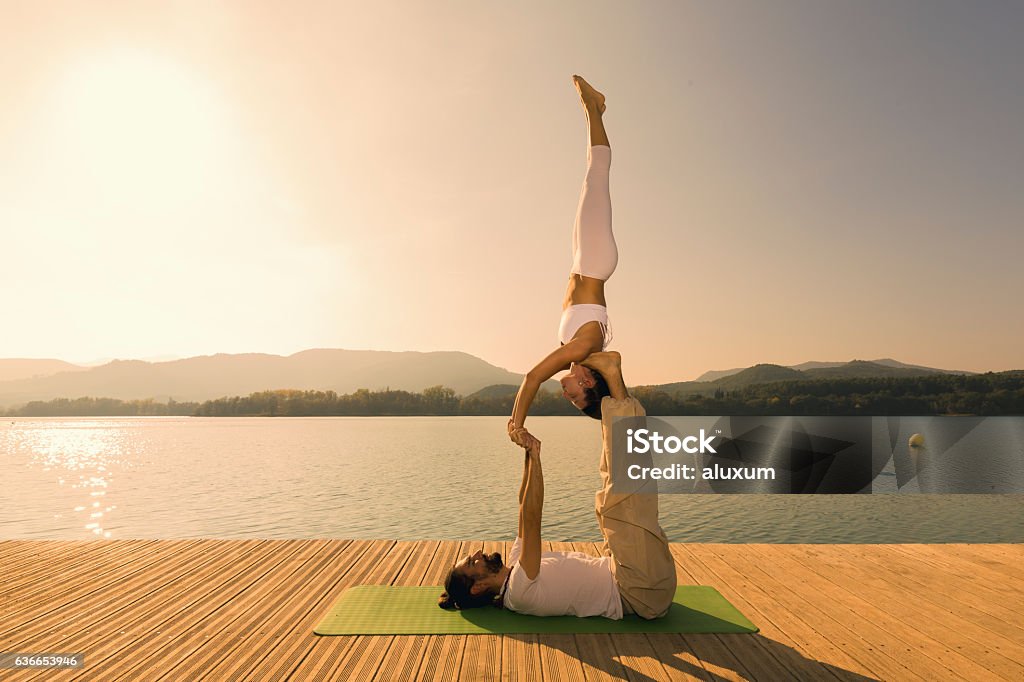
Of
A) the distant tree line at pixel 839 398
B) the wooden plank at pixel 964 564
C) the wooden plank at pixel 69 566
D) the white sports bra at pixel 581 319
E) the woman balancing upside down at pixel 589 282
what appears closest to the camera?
the woman balancing upside down at pixel 589 282

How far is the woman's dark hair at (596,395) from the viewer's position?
3.19m

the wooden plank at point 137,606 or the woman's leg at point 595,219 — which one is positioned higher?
the woman's leg at point 595,219

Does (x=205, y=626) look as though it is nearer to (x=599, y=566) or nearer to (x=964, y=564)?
(x=599, y=566)

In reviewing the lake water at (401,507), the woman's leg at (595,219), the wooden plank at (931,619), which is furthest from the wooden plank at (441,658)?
the lake water at (401,507)

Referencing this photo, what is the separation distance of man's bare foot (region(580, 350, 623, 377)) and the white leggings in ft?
2.59

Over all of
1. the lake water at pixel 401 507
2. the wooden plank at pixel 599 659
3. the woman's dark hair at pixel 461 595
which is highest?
the woman's dark hair at pixel 461 595

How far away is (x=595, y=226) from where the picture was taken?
12.7ft

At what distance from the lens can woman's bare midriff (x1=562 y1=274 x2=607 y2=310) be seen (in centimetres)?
379

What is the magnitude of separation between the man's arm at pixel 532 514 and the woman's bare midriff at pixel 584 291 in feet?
3.85

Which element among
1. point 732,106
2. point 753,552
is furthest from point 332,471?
point 753,552

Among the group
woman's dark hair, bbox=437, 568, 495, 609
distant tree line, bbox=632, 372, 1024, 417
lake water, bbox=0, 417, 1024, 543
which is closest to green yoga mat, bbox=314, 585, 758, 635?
woman's dark hair, bbox=437, 568, 495, 609

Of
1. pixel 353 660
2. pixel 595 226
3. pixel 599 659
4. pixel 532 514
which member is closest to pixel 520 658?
pixel 599 659

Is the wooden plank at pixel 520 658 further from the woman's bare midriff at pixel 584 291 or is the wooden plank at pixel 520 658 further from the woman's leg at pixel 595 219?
the woman's leg at pixel 595 219

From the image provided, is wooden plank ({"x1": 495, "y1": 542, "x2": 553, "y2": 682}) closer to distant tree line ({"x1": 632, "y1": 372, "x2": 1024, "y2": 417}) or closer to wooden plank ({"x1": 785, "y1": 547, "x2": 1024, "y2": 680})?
wooden plank ({"x1": 785, "y1": 547, "x2": 1024, "y2": 680})
